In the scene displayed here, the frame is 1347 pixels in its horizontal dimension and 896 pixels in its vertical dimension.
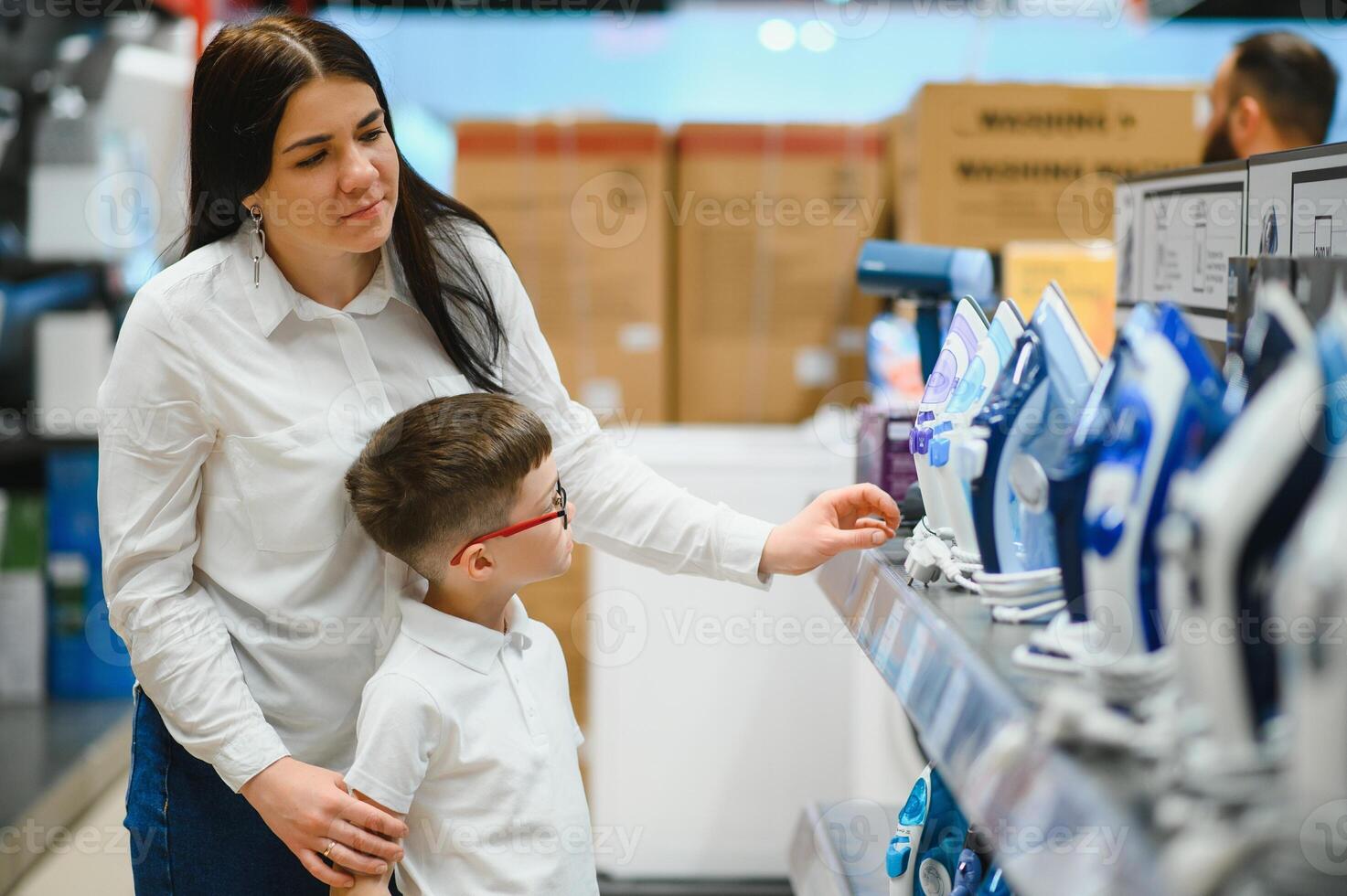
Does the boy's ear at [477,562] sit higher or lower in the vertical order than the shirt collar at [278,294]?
lower

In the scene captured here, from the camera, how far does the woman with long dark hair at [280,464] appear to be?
1210 millimetres

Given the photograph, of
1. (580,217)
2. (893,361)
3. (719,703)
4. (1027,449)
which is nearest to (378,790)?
(1027,449)

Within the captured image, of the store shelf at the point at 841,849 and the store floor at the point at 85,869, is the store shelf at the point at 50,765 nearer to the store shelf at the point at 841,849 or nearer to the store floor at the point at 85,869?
the store floor at the point at 85,869

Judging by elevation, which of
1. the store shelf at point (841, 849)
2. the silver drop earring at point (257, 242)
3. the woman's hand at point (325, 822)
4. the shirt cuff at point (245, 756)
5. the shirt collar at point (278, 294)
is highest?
the silver drop earring at point (257, 242)

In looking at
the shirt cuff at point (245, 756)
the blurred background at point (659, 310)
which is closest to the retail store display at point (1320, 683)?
the shirt cuff at point (245, 756)

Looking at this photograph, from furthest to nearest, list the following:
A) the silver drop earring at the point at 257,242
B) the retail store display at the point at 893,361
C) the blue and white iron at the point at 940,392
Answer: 1. the retail store display at the point at 893,361
2. the silver drop earring at the point at 257,242
3. the blue and white iron at the point at 940,392

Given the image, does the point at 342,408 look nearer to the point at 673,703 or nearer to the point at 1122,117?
the point at 673,703

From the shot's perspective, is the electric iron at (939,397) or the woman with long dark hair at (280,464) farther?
the woman with long dark hair at (280,464)

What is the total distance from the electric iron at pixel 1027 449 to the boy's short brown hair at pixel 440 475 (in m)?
0.49

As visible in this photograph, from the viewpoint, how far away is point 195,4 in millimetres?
3531

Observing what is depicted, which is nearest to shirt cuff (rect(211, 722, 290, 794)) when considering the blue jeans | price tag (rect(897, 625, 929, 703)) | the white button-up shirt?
the white button-up shirt

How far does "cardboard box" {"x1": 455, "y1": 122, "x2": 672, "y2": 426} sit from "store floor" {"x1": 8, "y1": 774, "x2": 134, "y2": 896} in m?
1.39

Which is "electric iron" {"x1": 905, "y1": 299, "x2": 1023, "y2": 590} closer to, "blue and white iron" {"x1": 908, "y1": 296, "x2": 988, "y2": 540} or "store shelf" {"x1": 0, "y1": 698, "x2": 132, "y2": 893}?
"blue and white iron" {"x1": 908, "y1": 296, "x2": 988, "y2": 540}

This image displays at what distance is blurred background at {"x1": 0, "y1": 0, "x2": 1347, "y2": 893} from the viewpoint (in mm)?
2641
